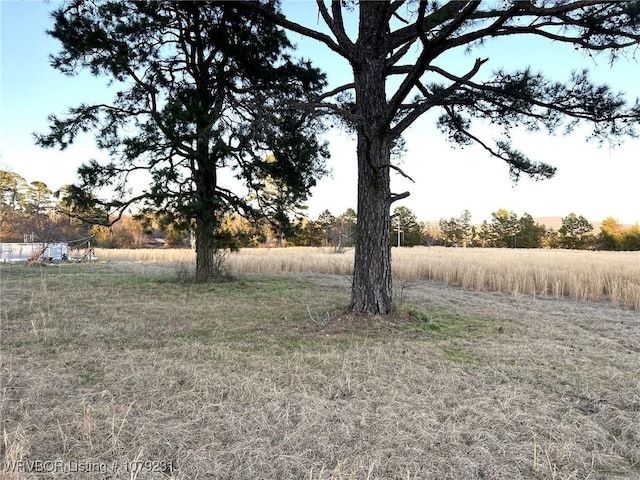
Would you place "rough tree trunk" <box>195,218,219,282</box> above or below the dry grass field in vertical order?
above

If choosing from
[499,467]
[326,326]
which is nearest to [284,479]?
[499,467]

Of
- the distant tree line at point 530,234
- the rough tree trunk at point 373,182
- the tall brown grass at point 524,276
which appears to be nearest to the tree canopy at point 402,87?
the rough tree trunk at point 373,182

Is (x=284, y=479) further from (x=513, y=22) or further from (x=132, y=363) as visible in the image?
(x=513, y=22)

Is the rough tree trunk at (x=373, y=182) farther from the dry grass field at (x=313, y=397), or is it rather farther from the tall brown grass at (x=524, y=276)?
the tall brown grass at (x=524, y=276)

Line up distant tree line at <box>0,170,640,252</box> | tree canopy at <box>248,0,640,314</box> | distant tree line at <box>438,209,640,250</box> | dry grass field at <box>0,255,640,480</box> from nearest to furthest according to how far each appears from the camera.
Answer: dry grass field at <box>0,255,640,480</box>, tree canopy at <box>248,0,640,314</box>, distant tree line at <box>0,170,640,252</box>, distant tree line at <box>438,209,640,250</box>

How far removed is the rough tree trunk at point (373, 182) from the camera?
4.78 metres

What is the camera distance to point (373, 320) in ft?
15.1

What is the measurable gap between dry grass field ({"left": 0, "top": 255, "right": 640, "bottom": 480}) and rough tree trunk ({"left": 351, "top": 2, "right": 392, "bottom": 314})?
39cm

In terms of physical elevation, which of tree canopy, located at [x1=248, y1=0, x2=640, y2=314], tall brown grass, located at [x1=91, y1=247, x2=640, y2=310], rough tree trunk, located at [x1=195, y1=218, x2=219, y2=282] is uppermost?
tree canopy, located at [x1=248, y1=0, x2=640, y2=314]

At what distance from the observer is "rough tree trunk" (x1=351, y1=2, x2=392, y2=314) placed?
4.78 m

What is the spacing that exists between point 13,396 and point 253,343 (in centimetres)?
189

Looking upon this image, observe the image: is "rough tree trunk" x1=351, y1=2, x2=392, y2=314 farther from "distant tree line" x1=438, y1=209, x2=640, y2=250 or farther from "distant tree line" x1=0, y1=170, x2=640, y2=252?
"distant tree line" x1=438, y1=209, x2=640, y2=250

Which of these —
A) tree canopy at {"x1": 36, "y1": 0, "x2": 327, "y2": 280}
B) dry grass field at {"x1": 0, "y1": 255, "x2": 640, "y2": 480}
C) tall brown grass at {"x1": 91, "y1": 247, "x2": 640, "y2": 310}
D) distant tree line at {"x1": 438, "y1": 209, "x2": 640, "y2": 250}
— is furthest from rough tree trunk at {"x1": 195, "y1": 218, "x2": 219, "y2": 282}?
distant tree line at {"x1": 438, "y1": 209, "x2": 640, "y2": 250}

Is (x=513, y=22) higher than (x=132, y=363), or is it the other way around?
(x=513, y=22)
